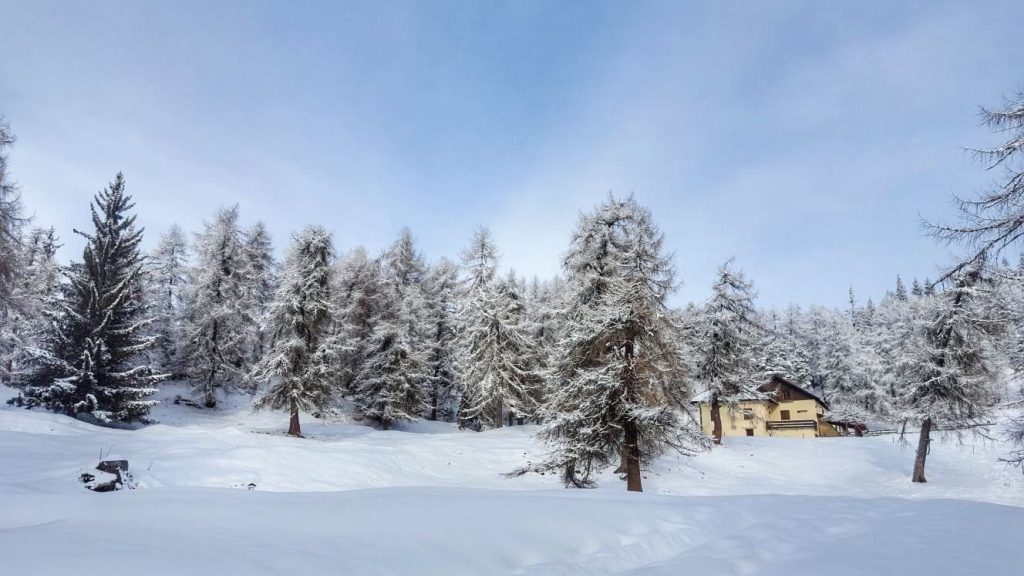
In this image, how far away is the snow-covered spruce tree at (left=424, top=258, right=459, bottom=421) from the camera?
1668 inches

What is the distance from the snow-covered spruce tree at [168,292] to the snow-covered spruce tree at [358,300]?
1164 cm

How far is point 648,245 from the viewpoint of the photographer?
79.4 feet

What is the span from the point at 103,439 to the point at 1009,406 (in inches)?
1164

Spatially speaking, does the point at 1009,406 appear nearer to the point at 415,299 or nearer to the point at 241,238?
the point at 415,299

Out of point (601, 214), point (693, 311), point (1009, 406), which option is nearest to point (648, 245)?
point (601, 214)

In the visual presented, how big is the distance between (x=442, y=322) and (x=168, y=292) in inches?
987

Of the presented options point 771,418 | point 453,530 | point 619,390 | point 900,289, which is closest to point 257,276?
point 619,390

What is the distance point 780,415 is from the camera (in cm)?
5031

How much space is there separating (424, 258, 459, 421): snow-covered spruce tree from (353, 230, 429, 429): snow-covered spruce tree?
414cm

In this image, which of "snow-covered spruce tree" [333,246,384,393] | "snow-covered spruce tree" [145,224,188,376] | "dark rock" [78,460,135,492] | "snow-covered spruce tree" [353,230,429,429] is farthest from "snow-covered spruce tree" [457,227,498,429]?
"dark rock" [78,460,135,492]

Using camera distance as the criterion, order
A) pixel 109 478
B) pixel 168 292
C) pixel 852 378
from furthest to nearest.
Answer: pixel 852 378, pixel 168 292, pixel 109 478

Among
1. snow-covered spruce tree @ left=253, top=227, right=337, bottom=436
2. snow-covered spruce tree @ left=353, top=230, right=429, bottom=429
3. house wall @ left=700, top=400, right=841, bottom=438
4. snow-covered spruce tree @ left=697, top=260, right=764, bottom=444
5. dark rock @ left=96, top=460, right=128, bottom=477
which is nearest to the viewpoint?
dark rock @ left=96, top=460, right=128, bottom=477

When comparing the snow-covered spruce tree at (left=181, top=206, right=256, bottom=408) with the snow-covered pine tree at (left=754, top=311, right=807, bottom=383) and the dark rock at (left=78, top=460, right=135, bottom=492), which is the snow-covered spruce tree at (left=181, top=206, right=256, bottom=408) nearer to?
the dark rock at (left=78, top=460, right=135, bottom=492)

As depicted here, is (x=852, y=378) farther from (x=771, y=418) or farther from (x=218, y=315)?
(x=218, y=315)
